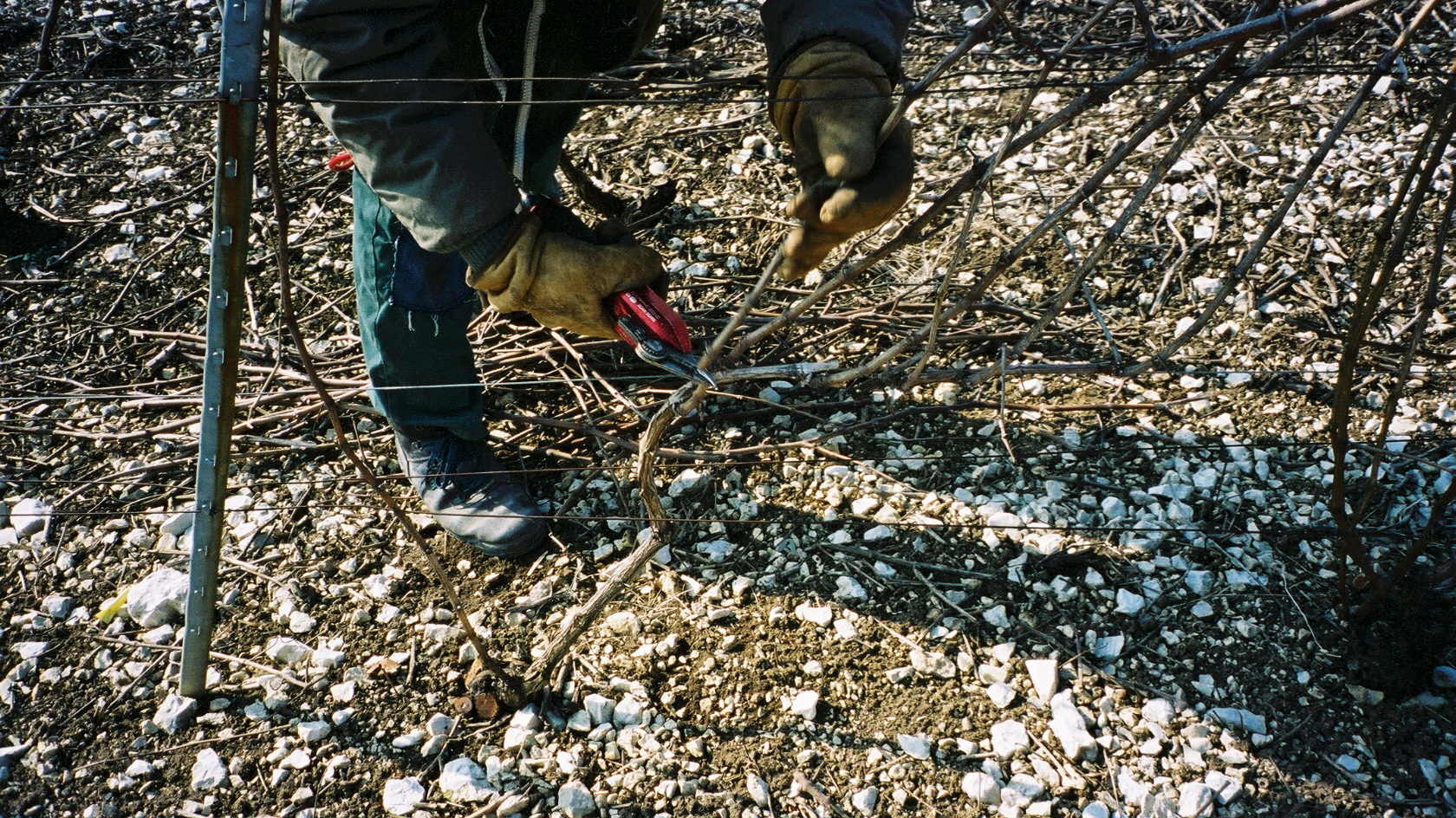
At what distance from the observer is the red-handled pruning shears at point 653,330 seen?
6.41ft

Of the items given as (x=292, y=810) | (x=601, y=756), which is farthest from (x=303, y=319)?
(x=601, y=756)

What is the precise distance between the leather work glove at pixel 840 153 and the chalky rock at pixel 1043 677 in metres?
0.99

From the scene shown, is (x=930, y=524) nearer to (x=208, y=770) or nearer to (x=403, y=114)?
(x=403, y=114)

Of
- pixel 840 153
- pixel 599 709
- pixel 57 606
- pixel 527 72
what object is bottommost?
pixel 599 709

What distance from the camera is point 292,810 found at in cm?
198

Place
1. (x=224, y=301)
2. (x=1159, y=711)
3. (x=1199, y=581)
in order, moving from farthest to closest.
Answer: (x=1199, y=581)
(x=1159, y=711)
(x=224, y=301)

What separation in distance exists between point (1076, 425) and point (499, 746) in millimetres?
1680

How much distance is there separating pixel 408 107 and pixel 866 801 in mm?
1619

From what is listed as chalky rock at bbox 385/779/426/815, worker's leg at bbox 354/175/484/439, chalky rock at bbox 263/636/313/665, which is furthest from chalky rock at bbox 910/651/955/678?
chalky rock at bbox 263/636/313/665

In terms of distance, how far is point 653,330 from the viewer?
1979mm

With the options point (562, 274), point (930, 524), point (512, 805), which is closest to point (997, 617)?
point (930, 524)

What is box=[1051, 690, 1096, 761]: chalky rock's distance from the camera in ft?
6.44

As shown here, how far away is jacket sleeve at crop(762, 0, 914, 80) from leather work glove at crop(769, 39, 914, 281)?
0.03 m

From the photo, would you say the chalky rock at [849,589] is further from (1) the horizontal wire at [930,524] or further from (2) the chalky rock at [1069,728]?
(2) the chalky rock at [1069,728]
